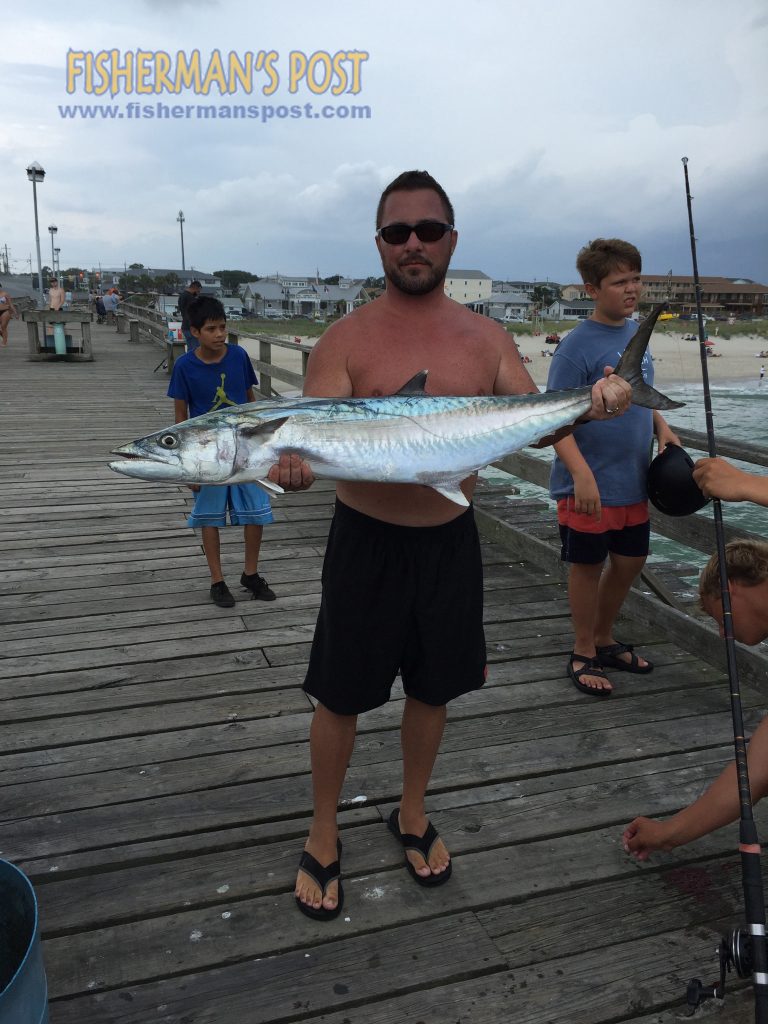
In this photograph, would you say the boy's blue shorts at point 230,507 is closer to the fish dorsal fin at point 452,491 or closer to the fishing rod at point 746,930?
the fish dorsal fin at point 452,491

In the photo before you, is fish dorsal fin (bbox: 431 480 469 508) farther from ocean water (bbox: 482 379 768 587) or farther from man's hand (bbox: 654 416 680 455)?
man's hand (bbox: 654 416 680 455)

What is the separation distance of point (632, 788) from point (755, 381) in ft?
179

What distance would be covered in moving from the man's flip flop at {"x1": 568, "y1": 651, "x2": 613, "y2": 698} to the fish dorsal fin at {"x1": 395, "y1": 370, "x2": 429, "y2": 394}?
218 cm

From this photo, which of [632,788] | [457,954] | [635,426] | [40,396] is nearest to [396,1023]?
[457,954]

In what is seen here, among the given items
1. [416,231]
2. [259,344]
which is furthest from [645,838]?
[259,344]

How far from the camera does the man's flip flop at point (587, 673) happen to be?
367 cm

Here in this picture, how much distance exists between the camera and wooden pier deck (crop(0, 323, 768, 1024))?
208 centimetres

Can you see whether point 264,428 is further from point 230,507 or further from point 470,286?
point 470,286

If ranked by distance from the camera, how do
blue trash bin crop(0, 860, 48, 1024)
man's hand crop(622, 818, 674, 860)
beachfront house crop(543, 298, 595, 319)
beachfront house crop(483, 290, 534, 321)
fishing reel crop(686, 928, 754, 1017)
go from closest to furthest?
blue trash bin crop(0, 860, 48, 1024)
fishing reel crop(686, 928, 754, 1017)
man's hand crop(622, 818, 674, 860)
beachfront house crop(483, 290, 534, 321)
beachfront house crop(543, 298, 595, 319)

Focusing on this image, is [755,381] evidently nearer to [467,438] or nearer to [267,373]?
[267,373]

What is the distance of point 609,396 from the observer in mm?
2352

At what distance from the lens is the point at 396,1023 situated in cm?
197

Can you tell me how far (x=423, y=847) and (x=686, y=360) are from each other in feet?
221

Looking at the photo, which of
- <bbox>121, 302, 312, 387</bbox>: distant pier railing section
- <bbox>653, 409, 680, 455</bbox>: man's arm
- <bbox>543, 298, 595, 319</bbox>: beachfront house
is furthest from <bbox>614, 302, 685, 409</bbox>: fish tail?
<bbox>543, 298, 595, 319</bbox>: beachfront house
